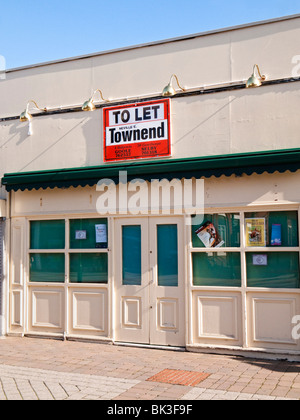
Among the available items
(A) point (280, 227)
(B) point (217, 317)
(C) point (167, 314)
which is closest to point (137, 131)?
(A) point (280, 227)

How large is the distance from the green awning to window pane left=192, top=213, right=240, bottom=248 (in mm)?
→ 795

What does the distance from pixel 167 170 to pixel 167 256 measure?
1.51 m

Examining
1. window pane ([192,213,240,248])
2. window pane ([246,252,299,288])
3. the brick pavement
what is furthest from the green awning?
the brick pavement

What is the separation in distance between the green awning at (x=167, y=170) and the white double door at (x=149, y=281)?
2.90 feet

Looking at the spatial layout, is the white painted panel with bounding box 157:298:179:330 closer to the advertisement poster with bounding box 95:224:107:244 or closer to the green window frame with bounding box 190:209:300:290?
the green window frame with bounding box 190:209:300:290

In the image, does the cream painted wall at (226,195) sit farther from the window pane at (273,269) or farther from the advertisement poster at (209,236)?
the window pane at (273,269)

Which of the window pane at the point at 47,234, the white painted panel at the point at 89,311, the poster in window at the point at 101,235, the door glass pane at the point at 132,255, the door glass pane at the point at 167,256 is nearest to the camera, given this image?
the door glass pane at the point at 167,256

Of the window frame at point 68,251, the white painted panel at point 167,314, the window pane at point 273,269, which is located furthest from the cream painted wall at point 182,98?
the white painted panel at point 167,314

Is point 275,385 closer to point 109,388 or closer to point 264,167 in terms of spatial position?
point 109,388

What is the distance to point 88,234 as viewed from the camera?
9.10 m

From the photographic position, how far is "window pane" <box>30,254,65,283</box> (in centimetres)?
931

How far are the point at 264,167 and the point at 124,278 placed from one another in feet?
10.4

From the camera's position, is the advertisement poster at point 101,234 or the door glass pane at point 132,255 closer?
the door glass pane at point 132,255

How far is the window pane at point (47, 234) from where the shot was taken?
934 cm
